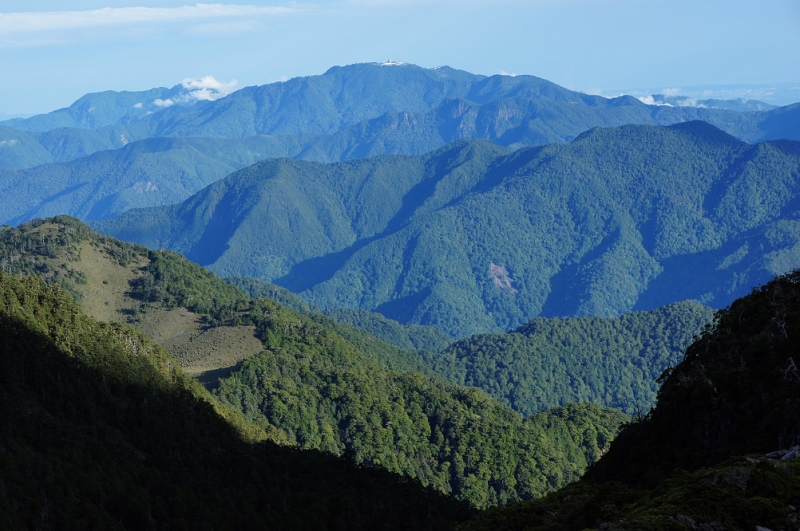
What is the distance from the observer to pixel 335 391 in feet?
504

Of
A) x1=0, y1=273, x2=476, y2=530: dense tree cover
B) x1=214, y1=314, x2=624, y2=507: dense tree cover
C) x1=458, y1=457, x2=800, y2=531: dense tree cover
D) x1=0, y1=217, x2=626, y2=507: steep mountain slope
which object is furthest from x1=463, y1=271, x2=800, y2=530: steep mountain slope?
x1=214, y1=314, x2=624, y2=507: dense tree cover

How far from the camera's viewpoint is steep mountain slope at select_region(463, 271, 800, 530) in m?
36.1

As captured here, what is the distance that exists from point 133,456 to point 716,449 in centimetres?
5284

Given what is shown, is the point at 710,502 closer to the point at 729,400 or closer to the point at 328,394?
the point at 729,400

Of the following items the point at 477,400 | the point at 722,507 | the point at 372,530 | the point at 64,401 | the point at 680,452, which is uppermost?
the point at 722,507

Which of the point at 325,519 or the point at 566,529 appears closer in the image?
the point at 566,529

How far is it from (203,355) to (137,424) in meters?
75.8

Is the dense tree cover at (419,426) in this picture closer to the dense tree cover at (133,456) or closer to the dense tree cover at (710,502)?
the dense tree cover at (133,456)

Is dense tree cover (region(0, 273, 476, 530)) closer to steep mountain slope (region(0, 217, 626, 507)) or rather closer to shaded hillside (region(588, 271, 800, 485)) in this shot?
shaded hillside (region(588, 271, 800, 485))

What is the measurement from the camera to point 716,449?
5294 centimetres

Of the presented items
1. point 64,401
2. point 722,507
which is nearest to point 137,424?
point 64,401

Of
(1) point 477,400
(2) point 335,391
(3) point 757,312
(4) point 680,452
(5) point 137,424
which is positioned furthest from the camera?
(1) point 477,400

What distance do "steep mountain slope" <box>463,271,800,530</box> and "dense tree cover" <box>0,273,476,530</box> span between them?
23.1 metres

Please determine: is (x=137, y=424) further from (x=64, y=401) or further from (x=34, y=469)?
(x=34, y=469)
